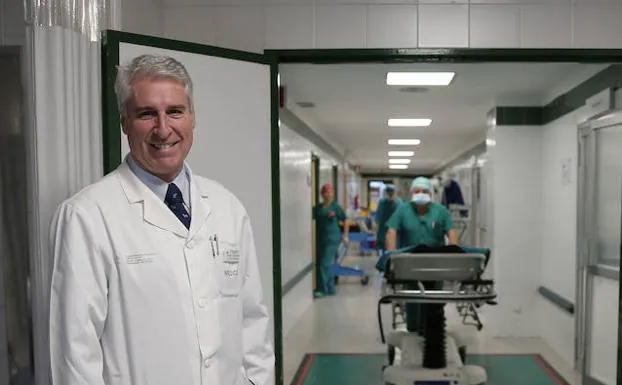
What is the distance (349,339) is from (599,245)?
8.54 feet

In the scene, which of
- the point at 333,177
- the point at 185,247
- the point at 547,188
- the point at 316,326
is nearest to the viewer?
the point at 185,247

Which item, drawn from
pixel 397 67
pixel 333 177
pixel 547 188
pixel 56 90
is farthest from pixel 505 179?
pixel 333 177

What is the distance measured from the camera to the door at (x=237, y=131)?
2246 mm

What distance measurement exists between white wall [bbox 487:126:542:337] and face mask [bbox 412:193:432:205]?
101 cm

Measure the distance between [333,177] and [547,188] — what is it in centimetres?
660

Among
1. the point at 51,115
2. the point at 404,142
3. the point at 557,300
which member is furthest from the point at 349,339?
the point at 404,142

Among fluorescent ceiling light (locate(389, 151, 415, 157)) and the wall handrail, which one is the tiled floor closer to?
the wall handrail

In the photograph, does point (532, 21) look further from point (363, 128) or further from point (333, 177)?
point (333, 177)

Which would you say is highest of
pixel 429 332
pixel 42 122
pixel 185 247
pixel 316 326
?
pixel 42 122

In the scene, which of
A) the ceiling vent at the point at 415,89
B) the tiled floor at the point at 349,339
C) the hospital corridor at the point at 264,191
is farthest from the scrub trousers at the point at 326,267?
the ceiling vent at the point at 415,89

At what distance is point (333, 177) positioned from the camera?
11695 mm

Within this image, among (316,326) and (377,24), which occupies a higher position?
(377,24)

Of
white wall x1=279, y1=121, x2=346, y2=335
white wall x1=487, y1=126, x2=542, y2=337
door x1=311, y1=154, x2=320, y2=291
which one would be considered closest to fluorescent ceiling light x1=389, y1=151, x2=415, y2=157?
door x1=311, y1=154, x2=320, y2=291

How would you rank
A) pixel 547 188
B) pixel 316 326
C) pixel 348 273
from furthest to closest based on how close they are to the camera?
pixel 348 273, pixel 316 326, pixel 547 188
